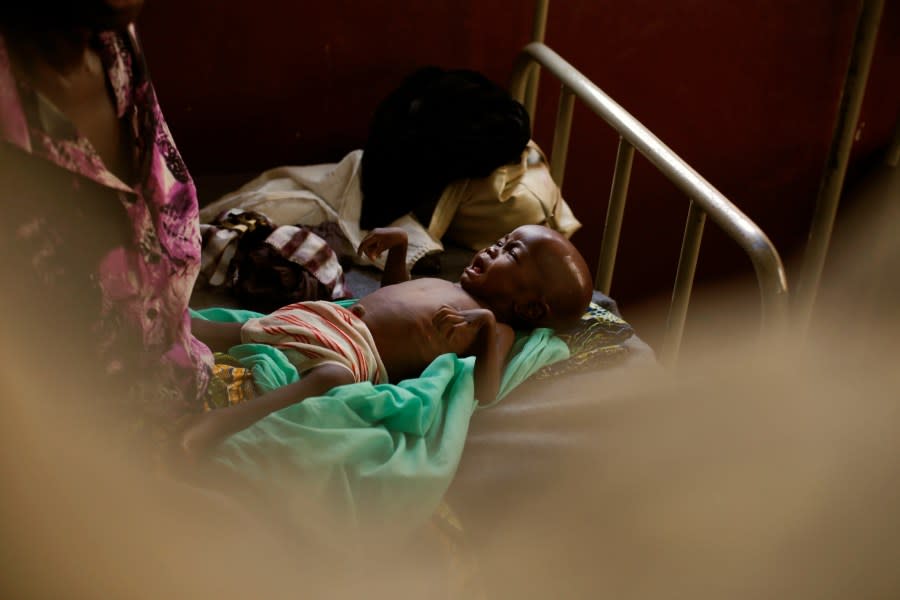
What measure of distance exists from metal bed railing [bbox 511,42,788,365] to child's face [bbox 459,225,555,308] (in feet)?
0.84

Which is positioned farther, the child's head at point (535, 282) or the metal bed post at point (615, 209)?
the metal bed post at point (615, 209)

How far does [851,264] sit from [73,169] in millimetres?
2815

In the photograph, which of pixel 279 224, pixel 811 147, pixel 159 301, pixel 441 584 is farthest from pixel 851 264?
pixel 159 301

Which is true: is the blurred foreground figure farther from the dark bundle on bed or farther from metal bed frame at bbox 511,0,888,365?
the dark bundle on bed

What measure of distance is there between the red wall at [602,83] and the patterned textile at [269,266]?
14.0 inches

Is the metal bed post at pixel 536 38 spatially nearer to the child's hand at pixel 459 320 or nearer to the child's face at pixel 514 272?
the child's face at pixel 514 272

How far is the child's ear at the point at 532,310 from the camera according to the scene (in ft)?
5.19

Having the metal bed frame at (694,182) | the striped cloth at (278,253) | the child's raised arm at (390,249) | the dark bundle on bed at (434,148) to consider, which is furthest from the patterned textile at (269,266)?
the metal bed frame at (694,182)

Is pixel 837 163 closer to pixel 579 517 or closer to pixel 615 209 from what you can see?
pixel 615 209

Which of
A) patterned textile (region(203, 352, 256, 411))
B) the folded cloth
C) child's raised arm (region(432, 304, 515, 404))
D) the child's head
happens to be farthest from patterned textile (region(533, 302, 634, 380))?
patterned textile (region(203, 352, 256, 411))

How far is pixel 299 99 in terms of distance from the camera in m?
2.28

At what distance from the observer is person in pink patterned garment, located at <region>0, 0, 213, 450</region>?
26.8 inches

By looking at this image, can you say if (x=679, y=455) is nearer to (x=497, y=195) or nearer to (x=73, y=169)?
(x=497, y=195)

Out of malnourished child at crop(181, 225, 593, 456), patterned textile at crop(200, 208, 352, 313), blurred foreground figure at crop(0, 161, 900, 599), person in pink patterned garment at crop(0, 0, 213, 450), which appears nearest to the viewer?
blurred foreground figure at crop(0, 161, 900, 599)
